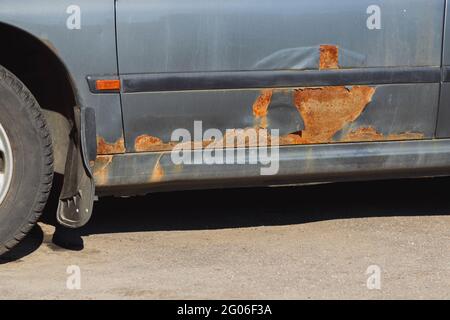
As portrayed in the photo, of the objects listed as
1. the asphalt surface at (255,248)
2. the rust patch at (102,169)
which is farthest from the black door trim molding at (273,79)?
the asphalt surface at (255,248)

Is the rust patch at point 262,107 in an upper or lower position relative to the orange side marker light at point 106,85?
lower

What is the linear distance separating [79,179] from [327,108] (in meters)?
1.19

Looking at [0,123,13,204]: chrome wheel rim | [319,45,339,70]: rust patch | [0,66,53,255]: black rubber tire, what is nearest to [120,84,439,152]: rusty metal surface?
[319,45,339,70]: rust patch

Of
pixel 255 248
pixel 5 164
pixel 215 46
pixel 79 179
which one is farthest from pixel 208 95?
pixel 5 164

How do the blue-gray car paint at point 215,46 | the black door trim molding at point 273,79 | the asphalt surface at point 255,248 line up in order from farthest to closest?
the black door trim molding at point 273,79, the blue-gray car paint at point 215,46, the asphalt surface at point 255,248

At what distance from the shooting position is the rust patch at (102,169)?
5.00 metres

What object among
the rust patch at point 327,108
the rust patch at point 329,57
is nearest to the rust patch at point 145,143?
the rust patch at point 327,108

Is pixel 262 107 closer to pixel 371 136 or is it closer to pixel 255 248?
pixel 371 136

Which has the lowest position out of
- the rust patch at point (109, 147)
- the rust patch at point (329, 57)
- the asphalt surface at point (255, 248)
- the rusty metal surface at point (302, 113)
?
the asphalt surface at point (255, 248)

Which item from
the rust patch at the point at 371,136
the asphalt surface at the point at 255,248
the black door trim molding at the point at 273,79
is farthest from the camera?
the rust patch at the point at 371,136

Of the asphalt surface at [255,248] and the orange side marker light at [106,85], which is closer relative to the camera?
the asphalt surface at [255,248]

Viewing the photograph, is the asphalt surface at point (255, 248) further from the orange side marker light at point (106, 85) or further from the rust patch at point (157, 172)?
the orange side marker light at point (106, 85)

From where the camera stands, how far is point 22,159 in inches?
193

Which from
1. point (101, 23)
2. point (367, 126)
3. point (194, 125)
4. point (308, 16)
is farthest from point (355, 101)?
point (101, 23)
